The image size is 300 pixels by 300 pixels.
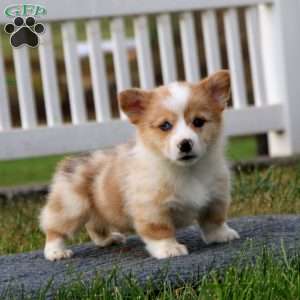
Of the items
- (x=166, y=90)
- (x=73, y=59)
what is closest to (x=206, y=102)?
(x=166, y=90)

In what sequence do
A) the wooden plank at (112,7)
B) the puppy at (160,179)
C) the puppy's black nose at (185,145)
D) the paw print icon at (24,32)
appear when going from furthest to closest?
the wooden plank at (112,7), the paw print icon at (24,32), the puppy at (160,179), the puppy's black nose at (185,145)

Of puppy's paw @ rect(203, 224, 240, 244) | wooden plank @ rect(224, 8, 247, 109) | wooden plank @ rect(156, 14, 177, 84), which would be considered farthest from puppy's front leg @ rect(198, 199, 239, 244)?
wooden plank @ rect(224, 8, 247, 109)

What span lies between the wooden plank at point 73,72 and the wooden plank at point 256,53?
1742 millimetres

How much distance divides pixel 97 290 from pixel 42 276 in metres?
0.46

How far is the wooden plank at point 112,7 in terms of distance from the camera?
7.12 meters

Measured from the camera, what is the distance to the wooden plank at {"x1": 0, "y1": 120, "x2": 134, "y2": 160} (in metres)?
7.14

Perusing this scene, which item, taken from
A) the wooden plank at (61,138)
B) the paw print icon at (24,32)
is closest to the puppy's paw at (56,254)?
the paw print icon at (24,32)

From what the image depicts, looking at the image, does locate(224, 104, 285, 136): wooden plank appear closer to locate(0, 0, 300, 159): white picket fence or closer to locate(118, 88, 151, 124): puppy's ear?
locate(0, 0, 300, 159): white picket fence

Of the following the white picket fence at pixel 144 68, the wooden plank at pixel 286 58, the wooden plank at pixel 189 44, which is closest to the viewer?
the white picket fence at pixel 144 68

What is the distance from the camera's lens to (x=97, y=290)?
3330mm

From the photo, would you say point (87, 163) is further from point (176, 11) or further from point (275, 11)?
point (275, 11)

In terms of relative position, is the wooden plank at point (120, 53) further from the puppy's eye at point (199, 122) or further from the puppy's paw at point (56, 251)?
the puppy's eye at point (199, 122)

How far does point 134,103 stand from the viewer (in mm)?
4078

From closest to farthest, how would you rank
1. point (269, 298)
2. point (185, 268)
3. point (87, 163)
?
point (269, 298)
point (185, 268)
point (87, 163)
